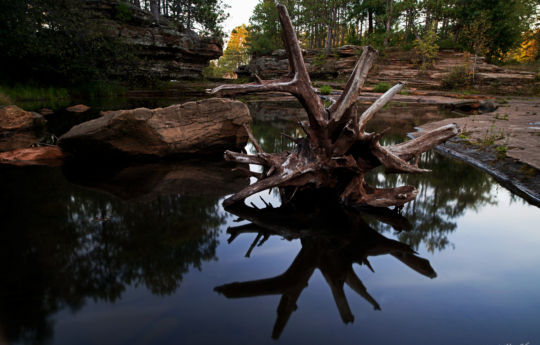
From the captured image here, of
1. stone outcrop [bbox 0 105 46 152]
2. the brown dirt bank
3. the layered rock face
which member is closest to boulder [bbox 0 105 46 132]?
stone outcrop [bbox 0 105 46 152]

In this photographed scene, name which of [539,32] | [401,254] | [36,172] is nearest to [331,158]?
[401,254]

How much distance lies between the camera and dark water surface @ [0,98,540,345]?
1.89m

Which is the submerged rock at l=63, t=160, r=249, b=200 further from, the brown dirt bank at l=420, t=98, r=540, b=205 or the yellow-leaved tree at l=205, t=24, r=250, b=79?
the yellow-leaved tree at l=205, t=24, r=250, b=79

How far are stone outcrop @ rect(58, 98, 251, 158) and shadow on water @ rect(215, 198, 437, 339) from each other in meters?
2.99

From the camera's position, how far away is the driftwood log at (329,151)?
3.65 m

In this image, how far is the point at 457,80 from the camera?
93.1 ft

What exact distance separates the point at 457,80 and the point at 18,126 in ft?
104

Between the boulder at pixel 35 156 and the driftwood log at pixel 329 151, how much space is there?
4.42 meters

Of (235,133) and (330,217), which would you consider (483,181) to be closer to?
(330,217)

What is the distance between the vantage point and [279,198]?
4184mm

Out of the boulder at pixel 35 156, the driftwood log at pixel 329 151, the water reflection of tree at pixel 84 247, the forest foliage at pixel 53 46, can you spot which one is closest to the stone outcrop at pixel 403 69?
the forest foliage at pixel 53 46

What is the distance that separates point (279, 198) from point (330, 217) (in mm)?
875

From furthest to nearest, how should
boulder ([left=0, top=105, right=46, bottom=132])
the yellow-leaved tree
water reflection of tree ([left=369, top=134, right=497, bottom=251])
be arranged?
the yellow-leaved tree → boulder ([left=0, top=105, right=46, bottom=132]) → water reflection of tree ([left=369, top=134, right=497, bottom=251])

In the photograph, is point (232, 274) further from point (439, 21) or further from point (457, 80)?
point (439, 21)
